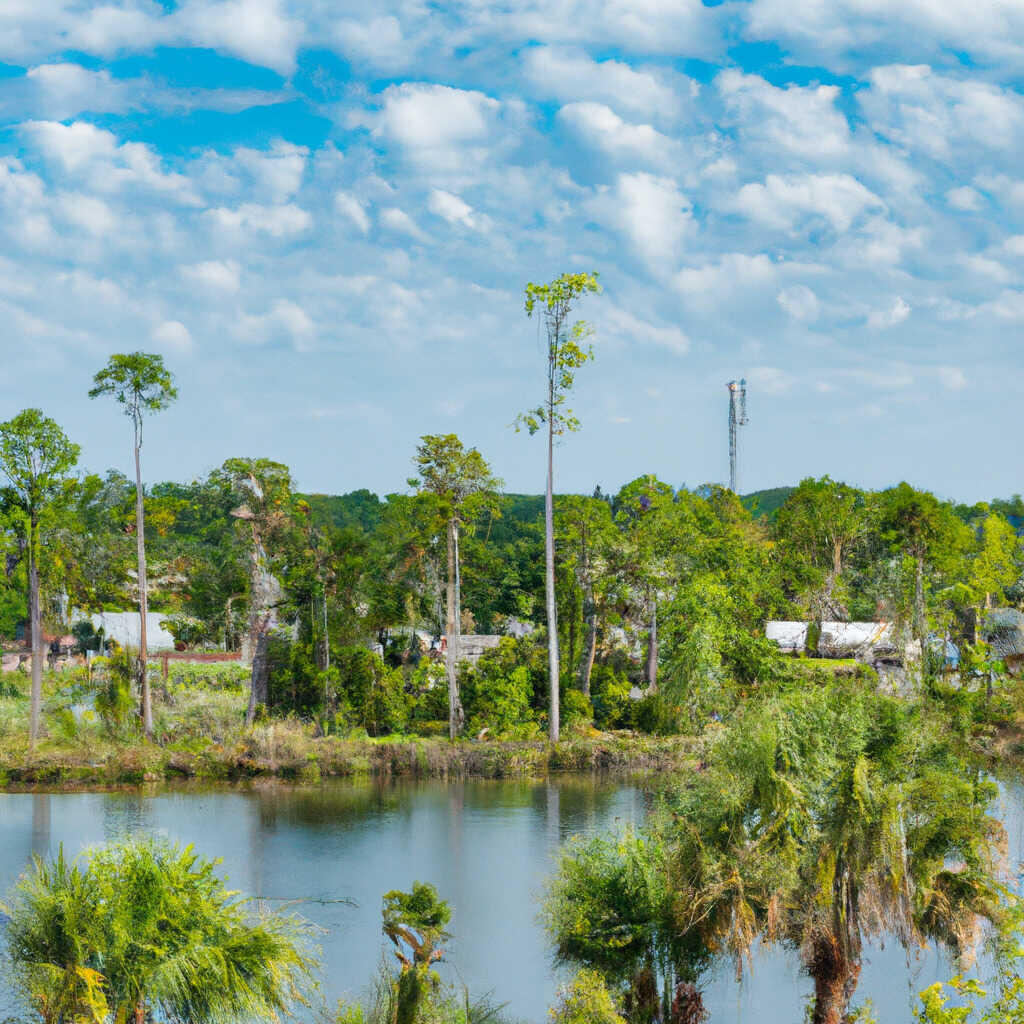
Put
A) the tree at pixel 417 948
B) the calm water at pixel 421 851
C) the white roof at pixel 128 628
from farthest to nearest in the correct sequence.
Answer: the white roof at pixel 128 628
the calm water at pixel 421 851
the tree at pixel 417 948

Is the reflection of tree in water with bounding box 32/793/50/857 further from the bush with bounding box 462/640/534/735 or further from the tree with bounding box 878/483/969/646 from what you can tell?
the tree with bounding box 878/483/969/646

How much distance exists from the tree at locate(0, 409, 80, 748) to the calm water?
14.7 ft

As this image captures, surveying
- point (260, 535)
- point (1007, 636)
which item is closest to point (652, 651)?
point (260, 535)

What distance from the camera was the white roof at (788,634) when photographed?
4256 cm

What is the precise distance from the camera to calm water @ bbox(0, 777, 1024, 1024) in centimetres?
1576

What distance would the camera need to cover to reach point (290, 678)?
110 feet

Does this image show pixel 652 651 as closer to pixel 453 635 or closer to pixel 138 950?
pixel 453 635

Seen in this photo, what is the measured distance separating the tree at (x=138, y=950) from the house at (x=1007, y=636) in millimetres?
30549

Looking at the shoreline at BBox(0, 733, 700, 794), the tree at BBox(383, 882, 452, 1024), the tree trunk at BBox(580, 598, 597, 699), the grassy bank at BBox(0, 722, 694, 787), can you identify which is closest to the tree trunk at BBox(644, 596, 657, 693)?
the tree trunk at BBox(580, 598, 597, 699)

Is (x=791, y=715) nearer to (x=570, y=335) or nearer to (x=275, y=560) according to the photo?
(x=275, y=560)

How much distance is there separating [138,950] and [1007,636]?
119 feet

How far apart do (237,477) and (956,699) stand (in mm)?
20700

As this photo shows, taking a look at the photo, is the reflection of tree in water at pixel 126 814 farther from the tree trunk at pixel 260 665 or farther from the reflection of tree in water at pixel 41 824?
the tree trunk at pixel 260 665

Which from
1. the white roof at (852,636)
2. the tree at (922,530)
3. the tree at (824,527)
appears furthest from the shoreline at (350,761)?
the tree at (922,530)
